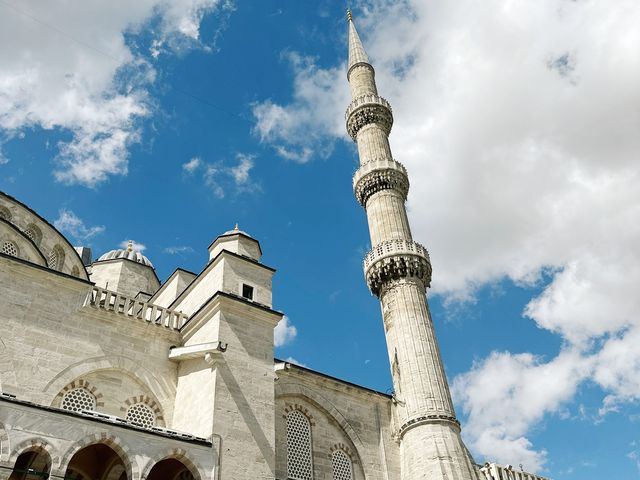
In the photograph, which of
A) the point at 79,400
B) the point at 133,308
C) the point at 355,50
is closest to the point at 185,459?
the point at 79,400

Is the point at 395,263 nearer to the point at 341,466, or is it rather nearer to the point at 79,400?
the point at 341,466

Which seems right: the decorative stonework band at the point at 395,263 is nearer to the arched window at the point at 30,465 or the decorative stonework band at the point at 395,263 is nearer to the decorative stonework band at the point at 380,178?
the decorative stonework band at the point at 380,178

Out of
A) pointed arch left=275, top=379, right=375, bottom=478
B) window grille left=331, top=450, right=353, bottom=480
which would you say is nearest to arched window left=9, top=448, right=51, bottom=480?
pointed arch left=275, top=379, right=375, bottom=478

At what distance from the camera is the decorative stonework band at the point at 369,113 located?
23016 mm

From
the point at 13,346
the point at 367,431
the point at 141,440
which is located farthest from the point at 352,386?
the point at 13,346

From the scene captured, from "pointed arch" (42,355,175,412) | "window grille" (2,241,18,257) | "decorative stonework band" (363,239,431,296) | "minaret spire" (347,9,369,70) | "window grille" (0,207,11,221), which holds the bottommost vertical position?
"pointed arch" (42,355,175,412)

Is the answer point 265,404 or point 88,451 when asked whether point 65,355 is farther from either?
point 265,404

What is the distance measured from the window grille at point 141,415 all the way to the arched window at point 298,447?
11.2 feet

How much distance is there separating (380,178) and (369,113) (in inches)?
133

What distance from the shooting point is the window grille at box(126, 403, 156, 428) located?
1250 cm

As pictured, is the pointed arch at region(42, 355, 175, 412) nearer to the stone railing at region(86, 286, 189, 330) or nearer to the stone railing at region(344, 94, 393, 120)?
the stone railing at region(86, 286, 189, 330)

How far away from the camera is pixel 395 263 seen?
1859cm

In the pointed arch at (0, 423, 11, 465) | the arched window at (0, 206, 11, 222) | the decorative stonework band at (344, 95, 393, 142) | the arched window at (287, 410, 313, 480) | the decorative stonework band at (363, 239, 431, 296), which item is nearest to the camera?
the pointed arch at (0, 423, 11, 465)

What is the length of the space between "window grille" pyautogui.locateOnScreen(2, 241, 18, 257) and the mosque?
0.04 m
